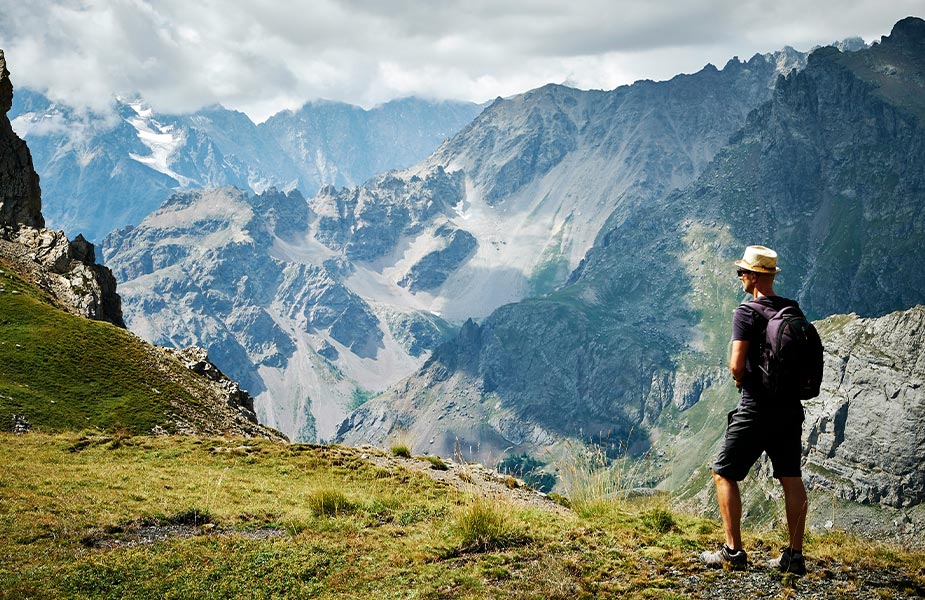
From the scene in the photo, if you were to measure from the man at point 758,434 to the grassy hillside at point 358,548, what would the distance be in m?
0.69

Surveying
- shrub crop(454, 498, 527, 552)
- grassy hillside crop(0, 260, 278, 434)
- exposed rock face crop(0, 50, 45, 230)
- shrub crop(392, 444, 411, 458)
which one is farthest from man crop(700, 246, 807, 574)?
exposed rock face crop(0, 50, 45, 230)

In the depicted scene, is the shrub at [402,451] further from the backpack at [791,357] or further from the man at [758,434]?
the backpack at [791,357]

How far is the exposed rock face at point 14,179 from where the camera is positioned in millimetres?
71750

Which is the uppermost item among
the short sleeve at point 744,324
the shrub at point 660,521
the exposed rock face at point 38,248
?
the exposed rock face at point 38,248

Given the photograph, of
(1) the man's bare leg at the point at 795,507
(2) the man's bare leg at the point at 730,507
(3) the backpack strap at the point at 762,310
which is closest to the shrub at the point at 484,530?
(2) the man's bare leg at the point at 730,507

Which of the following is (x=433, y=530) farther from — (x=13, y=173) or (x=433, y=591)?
(x=13, y=173)

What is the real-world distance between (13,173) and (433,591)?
274ft

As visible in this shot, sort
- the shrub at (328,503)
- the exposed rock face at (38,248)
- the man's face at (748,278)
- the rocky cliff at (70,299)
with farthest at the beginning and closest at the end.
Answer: the exposed rock face at (38,248), the rocky cliff at (70,299), the shrub at (328,503), the man's face at (748,278)

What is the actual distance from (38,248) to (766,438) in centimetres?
6967

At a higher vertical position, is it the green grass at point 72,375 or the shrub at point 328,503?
the green grass at point 72,375

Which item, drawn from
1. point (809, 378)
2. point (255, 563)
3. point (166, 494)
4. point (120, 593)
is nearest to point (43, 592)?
point (120, 593)

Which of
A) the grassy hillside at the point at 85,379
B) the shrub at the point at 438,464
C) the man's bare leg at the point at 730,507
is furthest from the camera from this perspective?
the grassy hillside at the point at 85,379

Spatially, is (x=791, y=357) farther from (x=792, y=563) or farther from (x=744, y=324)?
(x=792, y=563)

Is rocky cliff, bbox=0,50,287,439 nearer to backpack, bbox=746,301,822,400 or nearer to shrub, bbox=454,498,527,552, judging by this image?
shrub, bbox=454,498,527,552
